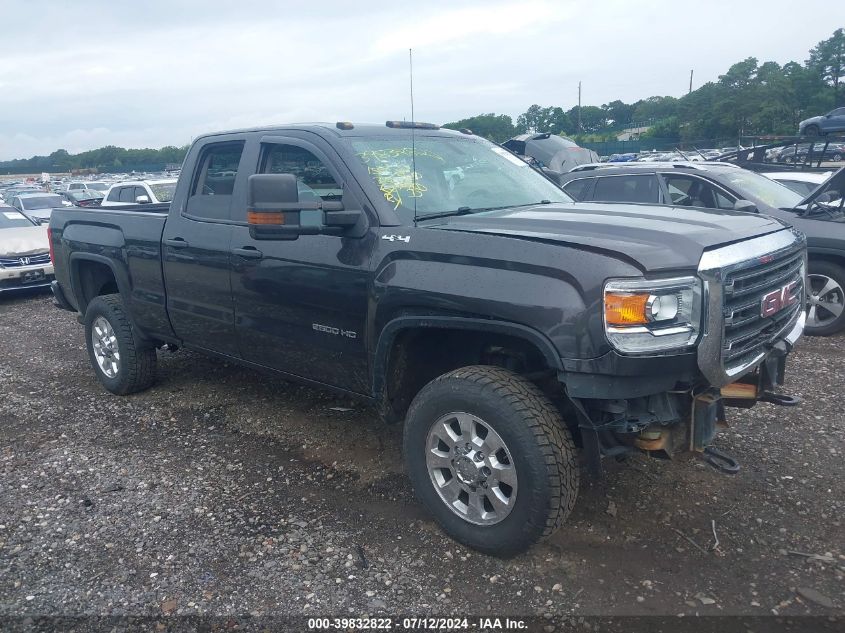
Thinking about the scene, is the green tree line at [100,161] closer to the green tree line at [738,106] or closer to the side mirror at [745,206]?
the green tree line at [738,106]

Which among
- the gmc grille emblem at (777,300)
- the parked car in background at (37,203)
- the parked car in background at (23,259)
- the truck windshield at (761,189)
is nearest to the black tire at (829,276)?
the truck windshield at (761,189)

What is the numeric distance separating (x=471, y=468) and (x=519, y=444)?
339 mm

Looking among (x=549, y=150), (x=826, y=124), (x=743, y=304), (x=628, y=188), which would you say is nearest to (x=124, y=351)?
(x=743, y=304)

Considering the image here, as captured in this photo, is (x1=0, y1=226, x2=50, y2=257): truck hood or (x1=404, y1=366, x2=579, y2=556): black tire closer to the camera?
(x1=404, y1=366, x2=579, y2=556): black tire

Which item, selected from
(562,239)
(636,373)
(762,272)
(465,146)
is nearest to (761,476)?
(762,272)

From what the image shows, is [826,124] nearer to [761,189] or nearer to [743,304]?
[761,189]

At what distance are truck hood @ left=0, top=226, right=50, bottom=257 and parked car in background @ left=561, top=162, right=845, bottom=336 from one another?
770 cm

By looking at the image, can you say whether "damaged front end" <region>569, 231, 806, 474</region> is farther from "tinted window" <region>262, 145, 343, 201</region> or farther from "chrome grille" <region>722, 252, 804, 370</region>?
"tinted window" <region>262, 145, 343, 201</region>

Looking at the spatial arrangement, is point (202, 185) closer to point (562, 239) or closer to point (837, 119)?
point (562, 239)

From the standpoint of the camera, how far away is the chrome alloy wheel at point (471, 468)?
3.12m

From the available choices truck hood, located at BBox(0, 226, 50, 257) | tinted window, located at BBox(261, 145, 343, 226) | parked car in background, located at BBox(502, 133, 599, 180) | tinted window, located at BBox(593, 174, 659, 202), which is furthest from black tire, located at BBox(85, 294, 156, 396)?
parked car in background, located at BBox(502, 133, 599, 180)

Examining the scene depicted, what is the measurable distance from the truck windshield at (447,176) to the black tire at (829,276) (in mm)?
3411

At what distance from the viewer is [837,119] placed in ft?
68.0

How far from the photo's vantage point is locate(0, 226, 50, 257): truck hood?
33.6 feet
